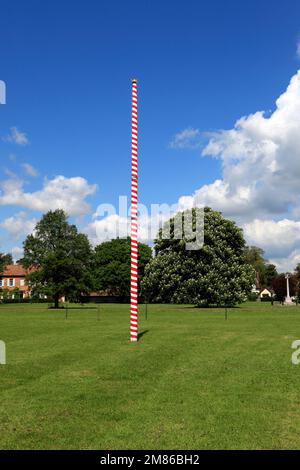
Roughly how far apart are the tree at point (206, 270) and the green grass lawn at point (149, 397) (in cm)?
3938

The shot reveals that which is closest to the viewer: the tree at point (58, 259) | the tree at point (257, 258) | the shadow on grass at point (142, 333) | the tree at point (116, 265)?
the shadow on grass at point (142, 333)

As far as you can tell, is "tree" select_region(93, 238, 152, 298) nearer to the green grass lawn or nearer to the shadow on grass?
the shadow on grass

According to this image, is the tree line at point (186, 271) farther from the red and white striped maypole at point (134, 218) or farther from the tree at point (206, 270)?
the red and white striped maypole at point (134, 218)

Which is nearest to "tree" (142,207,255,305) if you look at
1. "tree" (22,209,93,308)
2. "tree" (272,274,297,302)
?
"tree" (22,209,93,308)

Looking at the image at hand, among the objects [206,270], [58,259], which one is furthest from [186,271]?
[58,259]

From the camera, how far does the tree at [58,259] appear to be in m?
72.1

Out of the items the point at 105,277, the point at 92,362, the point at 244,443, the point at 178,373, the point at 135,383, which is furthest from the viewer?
the point at 105,277

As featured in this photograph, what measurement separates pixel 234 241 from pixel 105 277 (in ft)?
170

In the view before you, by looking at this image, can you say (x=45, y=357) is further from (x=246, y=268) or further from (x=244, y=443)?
(x=246, y=268)

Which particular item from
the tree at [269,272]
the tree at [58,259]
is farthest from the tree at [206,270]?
the tree at [269,272]

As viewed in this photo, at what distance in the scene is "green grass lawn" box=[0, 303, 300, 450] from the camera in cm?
831

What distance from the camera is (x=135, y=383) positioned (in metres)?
12.9
